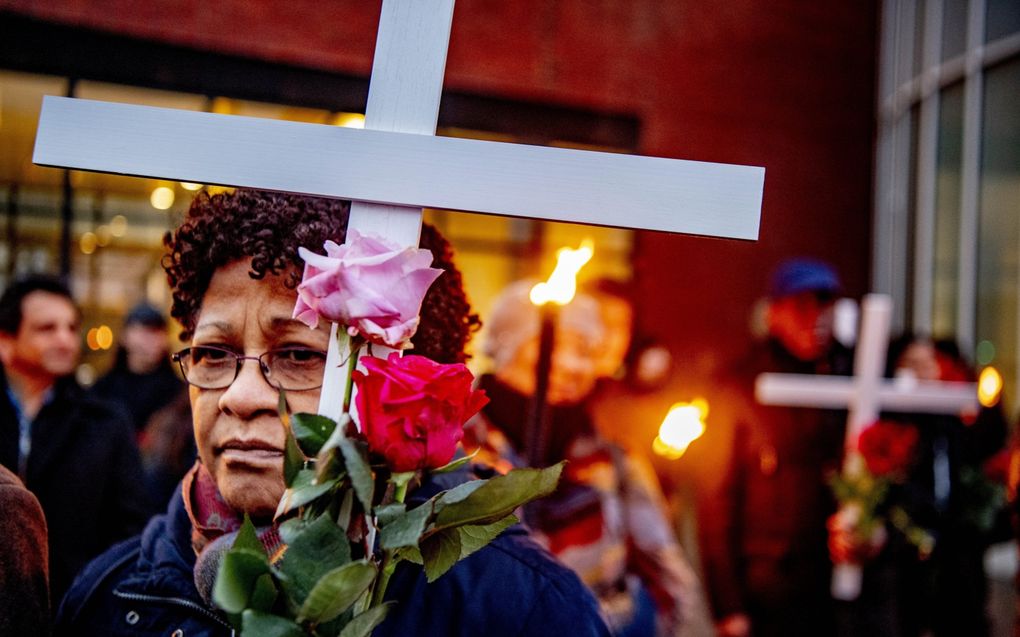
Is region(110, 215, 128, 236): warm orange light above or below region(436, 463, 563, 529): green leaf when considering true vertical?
above

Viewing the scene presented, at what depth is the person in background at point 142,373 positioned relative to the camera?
5.34m

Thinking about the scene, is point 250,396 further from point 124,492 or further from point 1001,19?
point 1001,19

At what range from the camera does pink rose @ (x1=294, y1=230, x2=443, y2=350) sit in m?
1.15

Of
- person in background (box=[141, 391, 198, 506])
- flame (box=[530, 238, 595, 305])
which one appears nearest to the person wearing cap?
flame (box=[530, 238, 595, 305])

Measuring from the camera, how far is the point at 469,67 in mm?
8984

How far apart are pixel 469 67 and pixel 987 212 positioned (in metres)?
4.70

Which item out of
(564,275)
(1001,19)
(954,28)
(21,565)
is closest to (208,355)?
(21,565)

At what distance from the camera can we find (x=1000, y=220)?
820cm

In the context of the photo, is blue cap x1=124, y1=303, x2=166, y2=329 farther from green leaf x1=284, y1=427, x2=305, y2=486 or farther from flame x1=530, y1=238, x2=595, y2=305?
green leaf x1=284, y1=427, x2=305, y2=486

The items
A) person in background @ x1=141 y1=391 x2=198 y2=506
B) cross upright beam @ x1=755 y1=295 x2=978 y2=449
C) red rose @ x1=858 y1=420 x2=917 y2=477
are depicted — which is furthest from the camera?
cross upright beam @ x1=755 y1=295 x2=978 y2=449

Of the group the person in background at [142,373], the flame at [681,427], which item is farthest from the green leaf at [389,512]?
the person in background at [142,373]

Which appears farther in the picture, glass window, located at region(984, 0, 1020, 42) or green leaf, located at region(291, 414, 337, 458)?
glass window, located at region(984, 0, 1020, 42)

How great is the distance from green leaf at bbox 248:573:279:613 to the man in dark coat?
5.89ft

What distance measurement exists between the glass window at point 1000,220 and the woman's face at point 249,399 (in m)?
7.48
